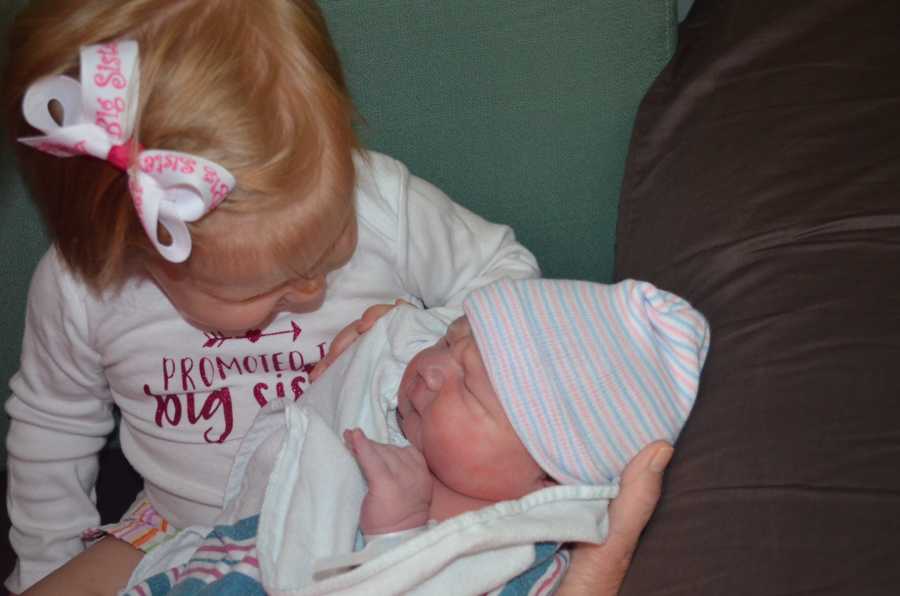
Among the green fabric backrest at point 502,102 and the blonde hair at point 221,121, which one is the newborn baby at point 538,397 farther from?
the green fabric backrest at point 502,102

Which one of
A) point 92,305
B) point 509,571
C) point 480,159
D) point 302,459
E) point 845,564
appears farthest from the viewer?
point 480,159

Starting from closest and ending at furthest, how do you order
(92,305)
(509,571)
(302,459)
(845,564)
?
1. (845,564)
2. (509,571)
3. (302,459)
4. (92,305)

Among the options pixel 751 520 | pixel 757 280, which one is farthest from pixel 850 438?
pixel 757 280

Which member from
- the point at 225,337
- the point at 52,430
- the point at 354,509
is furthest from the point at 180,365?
the point at 354,509

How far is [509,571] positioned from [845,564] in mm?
337

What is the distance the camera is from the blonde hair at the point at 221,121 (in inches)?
39.1

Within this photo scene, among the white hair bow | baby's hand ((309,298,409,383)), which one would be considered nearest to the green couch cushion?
baby's hand ((309,298,409,383))

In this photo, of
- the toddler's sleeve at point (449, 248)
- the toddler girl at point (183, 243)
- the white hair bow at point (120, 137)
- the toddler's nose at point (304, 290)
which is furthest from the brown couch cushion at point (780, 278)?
the white hair bow at point (120, 137)

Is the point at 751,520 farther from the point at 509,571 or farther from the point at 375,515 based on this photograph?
the point at 375,515

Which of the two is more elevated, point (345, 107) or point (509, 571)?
point (345, 107)

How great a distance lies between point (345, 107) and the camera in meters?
1.13

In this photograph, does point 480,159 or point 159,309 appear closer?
point 159,309

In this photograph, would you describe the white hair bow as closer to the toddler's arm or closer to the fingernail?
the toddler's arm

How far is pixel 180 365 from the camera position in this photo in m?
1.37
